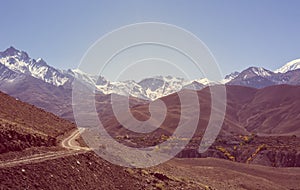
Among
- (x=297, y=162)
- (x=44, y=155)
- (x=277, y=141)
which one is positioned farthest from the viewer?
(x=277, y=141)

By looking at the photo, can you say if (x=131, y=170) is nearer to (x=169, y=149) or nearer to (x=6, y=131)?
(x=6, y=131)

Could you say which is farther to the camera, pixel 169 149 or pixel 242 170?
pixel 169 149

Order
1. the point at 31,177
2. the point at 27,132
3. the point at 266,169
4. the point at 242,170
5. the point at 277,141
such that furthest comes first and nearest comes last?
the point at 277,141 → the point at 266,169 → the point at 242,170 → the point at 27,132 → the point at 31,177

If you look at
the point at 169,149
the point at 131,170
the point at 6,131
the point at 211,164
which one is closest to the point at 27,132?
the point at 6,131

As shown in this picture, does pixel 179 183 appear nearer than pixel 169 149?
Yes

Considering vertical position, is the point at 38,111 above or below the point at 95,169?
above

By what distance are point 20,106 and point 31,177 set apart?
3192 cm

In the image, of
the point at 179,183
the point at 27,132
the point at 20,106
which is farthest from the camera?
the point at 20,106

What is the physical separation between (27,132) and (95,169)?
821 cm

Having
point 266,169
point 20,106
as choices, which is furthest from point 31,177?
point 266,169

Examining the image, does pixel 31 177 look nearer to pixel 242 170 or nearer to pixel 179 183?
pixel 179 183

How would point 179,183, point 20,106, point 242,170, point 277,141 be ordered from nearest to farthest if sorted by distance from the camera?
point 179,183 → point 20,106 → point 242,170 → point 277,141

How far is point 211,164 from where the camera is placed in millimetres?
76125

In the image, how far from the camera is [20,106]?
5378 cm
